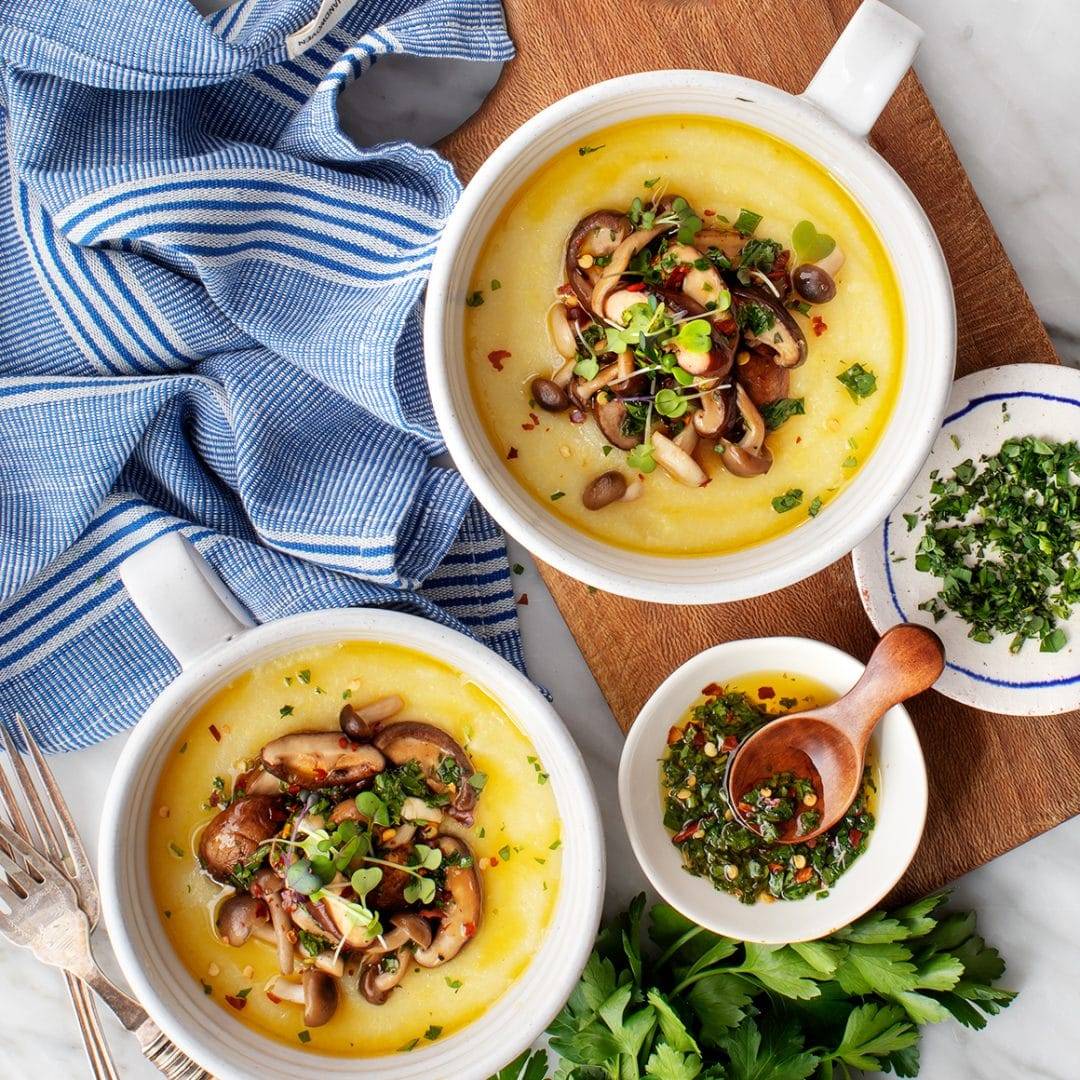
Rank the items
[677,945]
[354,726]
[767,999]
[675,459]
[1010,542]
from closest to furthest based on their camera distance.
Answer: [675,459], [354,726], [1010,542], [677,945], [767,999]

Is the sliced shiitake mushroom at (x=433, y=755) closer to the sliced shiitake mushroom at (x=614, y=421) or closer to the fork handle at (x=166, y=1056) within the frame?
the sliced shiitake mushroom at (x=614, y=421)

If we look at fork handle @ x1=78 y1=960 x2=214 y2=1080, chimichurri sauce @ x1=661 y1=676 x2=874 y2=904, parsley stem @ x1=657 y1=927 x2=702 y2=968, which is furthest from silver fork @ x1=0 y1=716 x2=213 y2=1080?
chimichurri sauce @ x1=661 y1=676 x2=874 y2=904

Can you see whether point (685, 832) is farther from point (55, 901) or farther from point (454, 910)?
point (55, 901)

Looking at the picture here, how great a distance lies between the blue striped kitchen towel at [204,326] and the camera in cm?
179

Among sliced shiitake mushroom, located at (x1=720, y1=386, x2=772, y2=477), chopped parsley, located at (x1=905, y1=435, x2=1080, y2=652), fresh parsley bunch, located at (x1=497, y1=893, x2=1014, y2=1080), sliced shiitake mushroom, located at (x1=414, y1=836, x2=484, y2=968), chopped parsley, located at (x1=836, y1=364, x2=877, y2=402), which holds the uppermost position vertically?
chopped parsley, located at (x1=836, y1=364, x2=877, y2=402)

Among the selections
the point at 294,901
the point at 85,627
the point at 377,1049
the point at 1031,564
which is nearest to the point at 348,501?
the point at 85,627

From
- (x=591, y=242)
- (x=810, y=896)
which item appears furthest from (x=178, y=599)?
(x=810, y=896)

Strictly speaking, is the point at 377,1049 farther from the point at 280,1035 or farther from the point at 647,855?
the point at 647,855

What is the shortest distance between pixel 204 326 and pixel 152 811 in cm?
81

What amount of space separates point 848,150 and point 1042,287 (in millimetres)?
743

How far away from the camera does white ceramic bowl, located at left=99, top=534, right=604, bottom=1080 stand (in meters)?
1.62

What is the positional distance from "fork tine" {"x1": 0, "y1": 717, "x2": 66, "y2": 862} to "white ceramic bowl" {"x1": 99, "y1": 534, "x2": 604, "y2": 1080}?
0.31 m

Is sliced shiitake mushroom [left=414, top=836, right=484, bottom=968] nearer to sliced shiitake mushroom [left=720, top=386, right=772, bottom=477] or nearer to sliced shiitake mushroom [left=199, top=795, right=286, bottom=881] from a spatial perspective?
sliced shiitake mushroom [left=199, top=795, right=286, bottom=881]

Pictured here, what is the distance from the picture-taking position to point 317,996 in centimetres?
170
